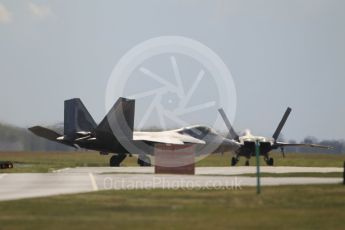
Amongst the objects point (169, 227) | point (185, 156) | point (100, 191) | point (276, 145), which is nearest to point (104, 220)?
point (169, 227)

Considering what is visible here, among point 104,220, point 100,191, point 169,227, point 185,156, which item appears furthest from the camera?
point 185,156

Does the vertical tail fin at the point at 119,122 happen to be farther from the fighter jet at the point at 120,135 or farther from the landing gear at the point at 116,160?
the landing gear at the point at 116,160

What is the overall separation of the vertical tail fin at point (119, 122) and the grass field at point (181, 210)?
88.6ft

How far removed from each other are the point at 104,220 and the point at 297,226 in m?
4.39

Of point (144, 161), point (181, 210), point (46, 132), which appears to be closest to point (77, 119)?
point (46, 132)

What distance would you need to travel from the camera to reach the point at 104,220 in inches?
664

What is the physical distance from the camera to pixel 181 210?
19.1 meters

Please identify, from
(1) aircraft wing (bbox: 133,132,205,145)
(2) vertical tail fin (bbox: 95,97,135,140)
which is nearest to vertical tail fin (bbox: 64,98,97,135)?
(1) aircraft wing (bbox: 133,132,205,145)

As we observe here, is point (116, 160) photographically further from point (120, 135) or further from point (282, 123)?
point (282, 123)

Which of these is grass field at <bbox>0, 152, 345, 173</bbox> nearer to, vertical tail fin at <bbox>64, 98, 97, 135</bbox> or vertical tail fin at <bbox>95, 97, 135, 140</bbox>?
vertical tail fin at <bbox>64, 98, 97, 135</bbox>

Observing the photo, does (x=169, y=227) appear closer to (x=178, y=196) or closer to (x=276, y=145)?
(x=178, y=196)

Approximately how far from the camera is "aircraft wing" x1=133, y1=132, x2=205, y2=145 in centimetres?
6000

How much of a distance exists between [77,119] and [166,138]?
27.0 feet

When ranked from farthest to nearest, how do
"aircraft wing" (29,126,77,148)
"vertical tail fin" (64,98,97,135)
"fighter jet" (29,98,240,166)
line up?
"vertical tail fin" (64,98,97,135) → "aircraft wing" (29,126,77,148) → "fighter jet" (29,98,240,166)
